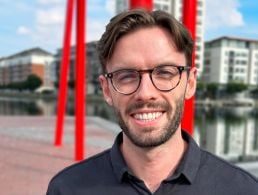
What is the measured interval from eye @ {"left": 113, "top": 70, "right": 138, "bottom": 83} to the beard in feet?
0.35

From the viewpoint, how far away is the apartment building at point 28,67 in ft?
322

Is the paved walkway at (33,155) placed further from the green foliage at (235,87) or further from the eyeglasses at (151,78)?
the green foliage at (235,87)

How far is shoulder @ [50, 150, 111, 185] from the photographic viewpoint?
151 cm

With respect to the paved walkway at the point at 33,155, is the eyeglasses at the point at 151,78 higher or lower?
higher

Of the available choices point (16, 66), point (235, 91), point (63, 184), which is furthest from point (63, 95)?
point (16, 66)

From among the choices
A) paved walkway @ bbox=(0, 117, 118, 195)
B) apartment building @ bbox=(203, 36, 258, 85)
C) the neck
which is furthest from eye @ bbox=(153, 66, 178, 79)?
apartment building @ bbox=(203, 36, 258, 85)

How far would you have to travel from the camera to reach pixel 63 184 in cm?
151

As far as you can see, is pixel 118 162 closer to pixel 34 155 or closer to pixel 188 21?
pixel 188 21

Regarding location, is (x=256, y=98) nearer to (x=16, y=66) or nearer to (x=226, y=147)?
(x=226, y=147)

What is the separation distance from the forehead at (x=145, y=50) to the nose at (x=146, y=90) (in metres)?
0.06

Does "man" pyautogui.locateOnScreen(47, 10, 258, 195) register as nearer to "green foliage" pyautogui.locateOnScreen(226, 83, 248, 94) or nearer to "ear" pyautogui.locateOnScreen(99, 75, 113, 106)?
"ear" pyautogui.locateOnScreen(99, 75, 113, 106)

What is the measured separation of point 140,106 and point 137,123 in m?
0.07

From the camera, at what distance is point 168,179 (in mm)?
1414

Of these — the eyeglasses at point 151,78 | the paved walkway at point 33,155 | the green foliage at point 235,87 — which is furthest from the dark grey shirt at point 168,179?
the green foliage at point 235,87
